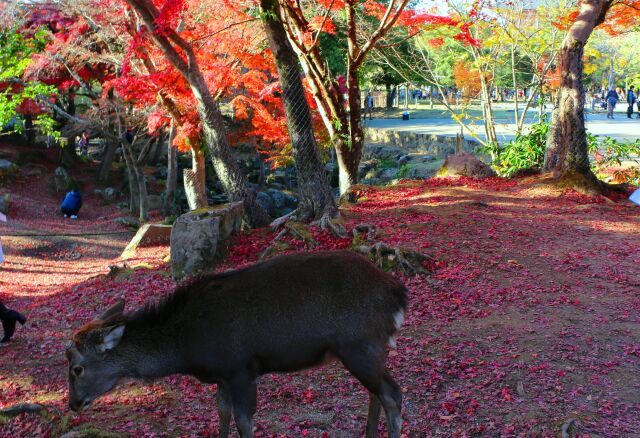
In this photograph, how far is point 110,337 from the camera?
4.69 m

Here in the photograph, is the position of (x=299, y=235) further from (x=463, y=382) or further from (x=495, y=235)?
(x=463, y=382)

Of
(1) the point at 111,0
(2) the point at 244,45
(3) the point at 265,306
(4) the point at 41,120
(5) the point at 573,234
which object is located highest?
→ (1) the point at 111,0

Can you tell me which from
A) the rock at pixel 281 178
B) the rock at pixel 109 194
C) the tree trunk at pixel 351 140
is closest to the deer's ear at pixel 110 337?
the tree trunk at pixel 351 140

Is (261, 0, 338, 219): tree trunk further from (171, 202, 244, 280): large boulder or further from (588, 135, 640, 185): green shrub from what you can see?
(588, 135, 640, 185): green shrub

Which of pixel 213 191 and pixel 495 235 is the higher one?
pixel 495 235

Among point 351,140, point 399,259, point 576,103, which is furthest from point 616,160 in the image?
point 399,259

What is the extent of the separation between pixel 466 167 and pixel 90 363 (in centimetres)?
1626

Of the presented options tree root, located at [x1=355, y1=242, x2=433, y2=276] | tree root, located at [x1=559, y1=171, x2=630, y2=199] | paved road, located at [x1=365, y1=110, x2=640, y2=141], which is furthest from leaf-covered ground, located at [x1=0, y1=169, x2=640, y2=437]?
paved road, located at [x1=365, y1=110, x2=640, y2=141]

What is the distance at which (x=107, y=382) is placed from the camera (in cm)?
482

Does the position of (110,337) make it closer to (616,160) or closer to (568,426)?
(568,426)

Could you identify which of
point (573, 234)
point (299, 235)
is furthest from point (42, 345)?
point (573, 234)

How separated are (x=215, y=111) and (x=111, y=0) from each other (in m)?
6.98

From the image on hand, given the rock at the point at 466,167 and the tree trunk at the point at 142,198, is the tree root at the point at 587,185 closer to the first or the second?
the rock at the point at 466,167

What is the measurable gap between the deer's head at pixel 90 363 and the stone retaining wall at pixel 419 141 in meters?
26.2
